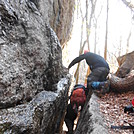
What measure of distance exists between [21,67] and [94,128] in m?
1.86

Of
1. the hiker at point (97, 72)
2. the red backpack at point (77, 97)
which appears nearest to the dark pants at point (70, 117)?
the red backpack at point (77, 97)

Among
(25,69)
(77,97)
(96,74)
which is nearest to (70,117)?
(77,97)

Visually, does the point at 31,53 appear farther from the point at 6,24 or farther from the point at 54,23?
the point at 54,23

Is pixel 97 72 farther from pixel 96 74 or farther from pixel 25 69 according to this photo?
pixel 25 69

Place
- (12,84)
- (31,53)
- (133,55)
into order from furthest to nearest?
(133,55) < (31,53) < (12,84)

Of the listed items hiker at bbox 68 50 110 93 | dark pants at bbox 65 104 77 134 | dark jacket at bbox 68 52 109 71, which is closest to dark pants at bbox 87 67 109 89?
hiker at bbox 68 50 110 93

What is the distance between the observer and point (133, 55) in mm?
7441

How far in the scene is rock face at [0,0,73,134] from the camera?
232 centimetres

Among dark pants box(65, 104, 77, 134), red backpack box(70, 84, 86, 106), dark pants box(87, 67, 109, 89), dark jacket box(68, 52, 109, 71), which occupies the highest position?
dark jacket box(68, 52, 109, 71)

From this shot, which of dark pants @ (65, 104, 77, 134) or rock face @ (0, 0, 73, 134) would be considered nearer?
rock face @ (0, 0, 73, 134)

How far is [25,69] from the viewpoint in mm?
2982

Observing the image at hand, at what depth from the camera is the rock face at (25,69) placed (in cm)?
232

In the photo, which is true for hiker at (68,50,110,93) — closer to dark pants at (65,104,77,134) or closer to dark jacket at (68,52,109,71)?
dark jacket at (68,52,109,71)

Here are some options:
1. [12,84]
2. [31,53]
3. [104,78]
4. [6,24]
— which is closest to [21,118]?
[12,84]
